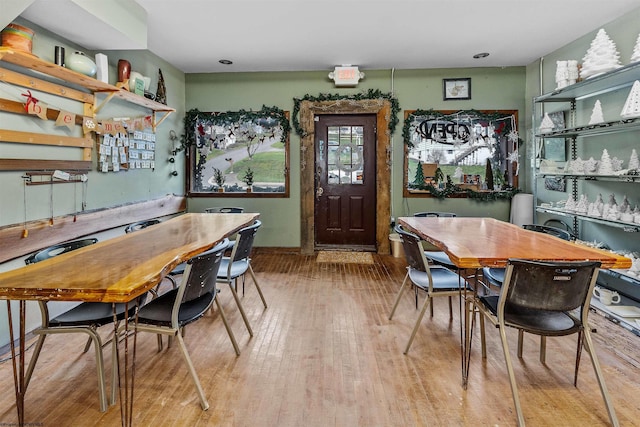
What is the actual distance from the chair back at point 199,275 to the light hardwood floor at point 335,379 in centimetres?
55

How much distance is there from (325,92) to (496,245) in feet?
12.4

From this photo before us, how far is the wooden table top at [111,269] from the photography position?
5.01 feet

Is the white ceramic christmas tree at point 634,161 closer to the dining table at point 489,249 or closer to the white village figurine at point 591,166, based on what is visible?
the white village figurine at point 591,166

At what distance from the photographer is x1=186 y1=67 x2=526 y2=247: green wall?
5320 mm

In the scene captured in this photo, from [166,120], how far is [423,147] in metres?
3.50

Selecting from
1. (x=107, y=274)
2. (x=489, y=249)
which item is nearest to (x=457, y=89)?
(x=489, y=249)

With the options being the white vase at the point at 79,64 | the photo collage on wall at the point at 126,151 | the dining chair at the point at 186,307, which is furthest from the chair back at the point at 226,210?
the dining chair at the point at 186,307

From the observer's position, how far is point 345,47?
4461 mm

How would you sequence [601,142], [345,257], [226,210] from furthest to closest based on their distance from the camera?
[345,257] < [226,210] < [601,142]

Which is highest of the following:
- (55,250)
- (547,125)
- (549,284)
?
(547,125)

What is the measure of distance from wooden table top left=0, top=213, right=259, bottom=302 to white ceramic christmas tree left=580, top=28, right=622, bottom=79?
11.5 ft

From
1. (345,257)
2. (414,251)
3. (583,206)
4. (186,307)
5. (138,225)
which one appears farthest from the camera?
(345,257)

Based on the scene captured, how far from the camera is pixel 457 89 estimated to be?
535 cm

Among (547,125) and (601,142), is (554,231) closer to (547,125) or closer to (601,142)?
(601,142)
